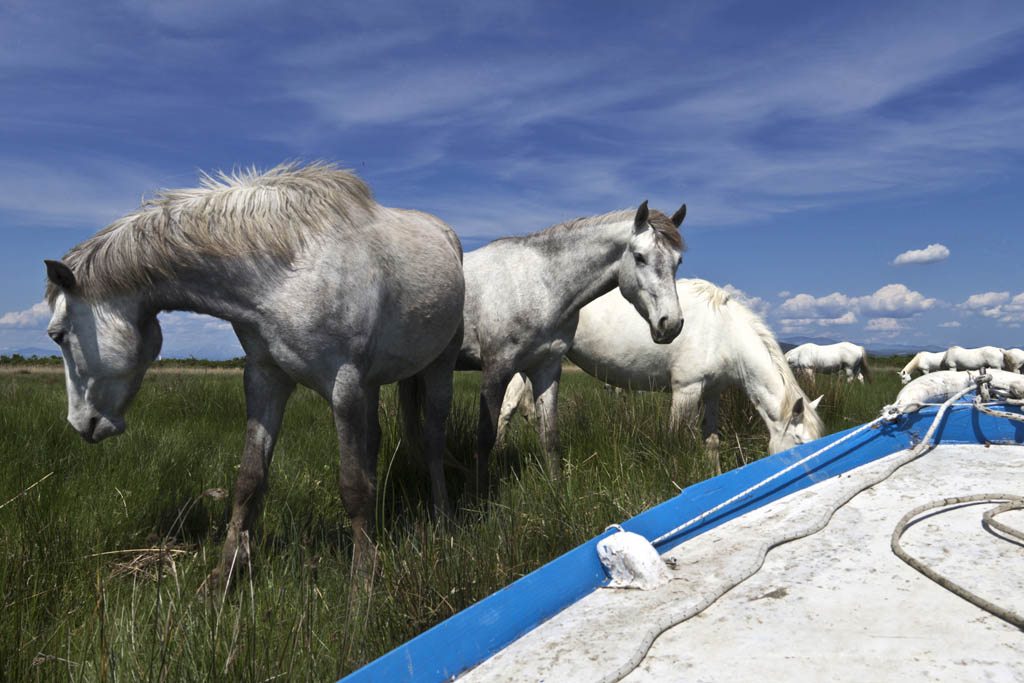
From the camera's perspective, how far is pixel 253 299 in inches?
124

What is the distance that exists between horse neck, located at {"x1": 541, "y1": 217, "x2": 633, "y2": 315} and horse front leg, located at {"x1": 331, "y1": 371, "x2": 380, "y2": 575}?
6.88 feet

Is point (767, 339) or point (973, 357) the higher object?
point (767, 339)

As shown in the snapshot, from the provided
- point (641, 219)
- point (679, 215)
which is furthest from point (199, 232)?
point (679, 215)

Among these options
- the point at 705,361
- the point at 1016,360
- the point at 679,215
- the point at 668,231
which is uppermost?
the point at 679,215

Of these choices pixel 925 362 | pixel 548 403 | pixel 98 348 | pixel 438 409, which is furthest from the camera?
pixel 925 362

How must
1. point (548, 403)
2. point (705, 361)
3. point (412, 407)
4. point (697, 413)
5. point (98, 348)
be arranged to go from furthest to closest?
1. point (705, 361)
2. point (697, 413)
3. point (548, 403)
4. point (412, 407)
5. point (98, 348)

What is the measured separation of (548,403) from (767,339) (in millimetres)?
2751

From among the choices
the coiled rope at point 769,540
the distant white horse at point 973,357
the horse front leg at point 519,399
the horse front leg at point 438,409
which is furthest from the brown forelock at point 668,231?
the distant white horse at point 973,357

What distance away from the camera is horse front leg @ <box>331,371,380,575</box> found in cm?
322

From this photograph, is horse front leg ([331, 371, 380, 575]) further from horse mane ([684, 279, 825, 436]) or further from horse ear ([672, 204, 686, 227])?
horse mane ([684, 279, 825, 436])

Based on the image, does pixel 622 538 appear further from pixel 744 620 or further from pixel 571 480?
pixel 571 480

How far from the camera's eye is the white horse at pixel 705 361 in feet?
21.1

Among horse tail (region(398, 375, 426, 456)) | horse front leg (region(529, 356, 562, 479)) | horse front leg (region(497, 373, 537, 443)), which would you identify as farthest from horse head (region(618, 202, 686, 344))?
horse front leg (region(497, 373, 537, 443))

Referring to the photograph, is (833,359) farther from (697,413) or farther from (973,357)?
(697,413)
